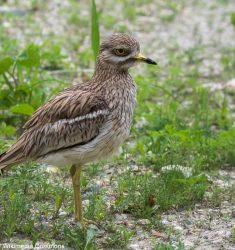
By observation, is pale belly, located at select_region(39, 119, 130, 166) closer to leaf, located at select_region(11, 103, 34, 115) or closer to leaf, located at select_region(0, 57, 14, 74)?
leaf, located at select_region(11, 103, 34, 115)

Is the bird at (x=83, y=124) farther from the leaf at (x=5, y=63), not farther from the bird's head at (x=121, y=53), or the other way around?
the leaf at (x=5, y=63)

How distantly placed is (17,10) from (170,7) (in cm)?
237

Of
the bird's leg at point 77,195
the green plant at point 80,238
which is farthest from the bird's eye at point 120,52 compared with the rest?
the green plant at point 80,238

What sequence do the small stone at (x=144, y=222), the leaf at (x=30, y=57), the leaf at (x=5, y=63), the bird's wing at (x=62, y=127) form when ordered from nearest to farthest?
1. the bird's wing at (x=62, y=127)
2. the small stone at (x=144, y=222)
3. the leaf at (x=5, y=63)
4. the leaf at (x=30, y=57)

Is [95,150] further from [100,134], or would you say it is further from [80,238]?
[80,238]

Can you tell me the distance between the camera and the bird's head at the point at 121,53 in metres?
5.86

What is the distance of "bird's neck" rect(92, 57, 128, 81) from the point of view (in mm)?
5848

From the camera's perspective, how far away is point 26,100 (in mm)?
7398

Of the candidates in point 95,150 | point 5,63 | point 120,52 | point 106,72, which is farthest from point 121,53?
point 5,63

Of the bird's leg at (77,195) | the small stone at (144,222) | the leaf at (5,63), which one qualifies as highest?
the leaf at (5,63)

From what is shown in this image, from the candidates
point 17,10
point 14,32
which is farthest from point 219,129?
point 17,10

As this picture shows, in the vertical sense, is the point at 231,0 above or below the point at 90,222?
above

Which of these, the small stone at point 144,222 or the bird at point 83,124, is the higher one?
the bird at point 83,124

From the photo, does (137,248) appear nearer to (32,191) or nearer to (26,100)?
(32,191)
